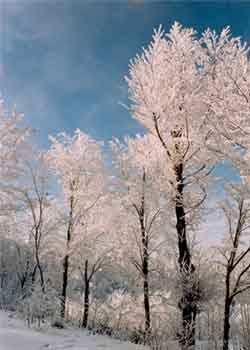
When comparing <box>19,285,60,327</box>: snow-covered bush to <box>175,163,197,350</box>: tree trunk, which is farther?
<box>19,285,60,327</box>: snow-covered bush

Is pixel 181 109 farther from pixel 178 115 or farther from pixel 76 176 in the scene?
pixel 76 176

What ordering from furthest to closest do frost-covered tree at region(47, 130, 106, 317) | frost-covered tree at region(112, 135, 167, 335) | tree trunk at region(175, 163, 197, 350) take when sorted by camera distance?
frost-covered tree at region(47, 130, 106, 317)
frost-covered tree at region(112, 135, 167, 335)
tree trunk at region(175, 163, 197, 350)

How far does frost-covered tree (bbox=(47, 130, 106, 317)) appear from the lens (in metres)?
14.8

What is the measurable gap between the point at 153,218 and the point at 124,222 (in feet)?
3.52

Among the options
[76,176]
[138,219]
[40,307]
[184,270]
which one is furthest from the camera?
[76,176]

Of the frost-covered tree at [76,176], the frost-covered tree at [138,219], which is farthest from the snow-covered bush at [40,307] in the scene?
the frost-covered tree at [76,176]

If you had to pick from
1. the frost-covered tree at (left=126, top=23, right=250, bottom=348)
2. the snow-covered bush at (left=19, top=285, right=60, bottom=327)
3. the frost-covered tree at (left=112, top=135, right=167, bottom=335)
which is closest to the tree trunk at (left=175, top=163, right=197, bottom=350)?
the frost-covered tree at (left=126, top=23, right=250, bottom=348)

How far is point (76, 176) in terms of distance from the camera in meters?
15.2

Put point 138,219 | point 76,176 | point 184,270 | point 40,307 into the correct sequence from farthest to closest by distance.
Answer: point 76,176 → point 138,219 → point 40,307 → point 184,270

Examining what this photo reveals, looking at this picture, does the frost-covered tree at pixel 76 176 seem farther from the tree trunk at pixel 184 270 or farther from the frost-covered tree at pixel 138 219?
the tree trunk at pixel 184 270

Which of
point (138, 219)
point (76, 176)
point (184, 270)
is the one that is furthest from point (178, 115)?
point (76, 176)

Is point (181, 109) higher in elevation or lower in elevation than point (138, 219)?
higher

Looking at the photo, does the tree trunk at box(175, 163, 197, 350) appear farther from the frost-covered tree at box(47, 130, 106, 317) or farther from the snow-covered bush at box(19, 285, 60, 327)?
the frost-covered tree at box(47, 130, 106, 317)

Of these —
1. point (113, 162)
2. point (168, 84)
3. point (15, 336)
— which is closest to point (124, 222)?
point (113, 162)
